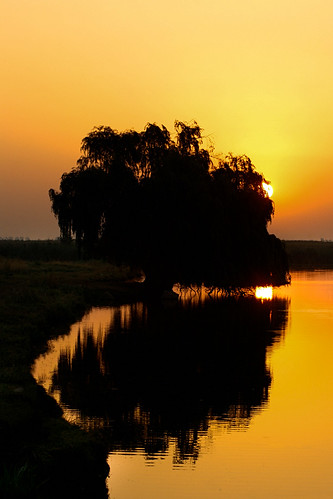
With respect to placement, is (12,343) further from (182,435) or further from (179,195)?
(179,195)

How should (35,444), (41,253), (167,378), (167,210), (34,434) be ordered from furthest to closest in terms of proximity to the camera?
(41,253), (167,210), (167,378), (34,434), (35,444)

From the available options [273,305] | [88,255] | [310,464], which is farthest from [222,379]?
[88,255]

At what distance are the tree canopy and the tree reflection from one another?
9.90 m

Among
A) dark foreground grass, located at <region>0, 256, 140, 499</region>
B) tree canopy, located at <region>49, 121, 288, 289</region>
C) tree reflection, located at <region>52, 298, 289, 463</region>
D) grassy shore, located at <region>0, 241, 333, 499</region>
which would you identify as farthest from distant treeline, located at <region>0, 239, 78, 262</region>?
dark foreground grass, located at <region>0, 256, 140, 499</region>

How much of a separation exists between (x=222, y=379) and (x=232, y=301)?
2615cm

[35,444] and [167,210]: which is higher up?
[167,210]

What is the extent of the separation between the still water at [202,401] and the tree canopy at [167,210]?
10.9m

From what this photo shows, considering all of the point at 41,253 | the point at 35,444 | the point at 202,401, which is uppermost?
the point at 41,253

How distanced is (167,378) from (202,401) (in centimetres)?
278

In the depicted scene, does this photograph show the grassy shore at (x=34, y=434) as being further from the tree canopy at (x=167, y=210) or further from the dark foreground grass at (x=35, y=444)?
the tree canopy at (x=167, y=210)

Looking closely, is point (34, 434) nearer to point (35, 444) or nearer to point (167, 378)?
point (35, 444)

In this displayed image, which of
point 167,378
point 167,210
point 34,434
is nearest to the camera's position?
point 34,434

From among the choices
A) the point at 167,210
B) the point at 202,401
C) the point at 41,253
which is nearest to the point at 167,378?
the point at 202,401

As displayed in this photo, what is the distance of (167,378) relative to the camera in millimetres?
19875
